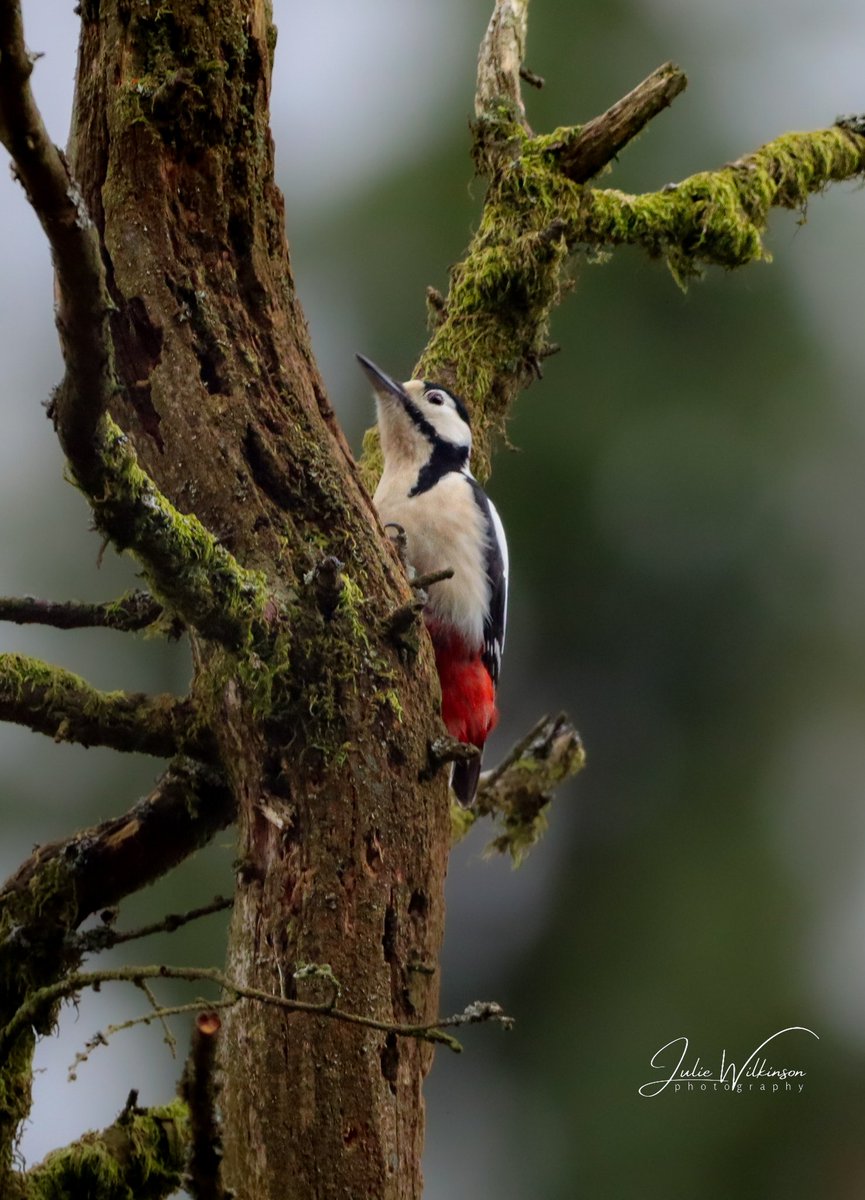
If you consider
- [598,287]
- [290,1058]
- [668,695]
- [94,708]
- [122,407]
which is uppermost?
[598,287]

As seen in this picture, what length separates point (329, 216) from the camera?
319 inches

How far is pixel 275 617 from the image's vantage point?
2580 mm

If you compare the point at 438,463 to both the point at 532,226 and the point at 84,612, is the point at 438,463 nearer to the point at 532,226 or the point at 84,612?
the point at 532,226

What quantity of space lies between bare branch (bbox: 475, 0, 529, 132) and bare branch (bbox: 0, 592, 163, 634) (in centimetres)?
212

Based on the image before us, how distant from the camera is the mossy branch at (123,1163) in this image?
255 cm

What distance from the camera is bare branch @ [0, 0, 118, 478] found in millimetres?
1651

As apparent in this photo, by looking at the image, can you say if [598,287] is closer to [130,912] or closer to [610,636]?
[610,636]

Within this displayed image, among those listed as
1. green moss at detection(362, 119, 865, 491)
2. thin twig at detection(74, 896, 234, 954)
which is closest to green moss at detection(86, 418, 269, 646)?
thin twig at detection(74, 896, 234, 954)

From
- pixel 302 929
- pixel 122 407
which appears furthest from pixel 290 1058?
pixel 122 407

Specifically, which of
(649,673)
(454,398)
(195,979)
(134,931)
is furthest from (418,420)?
(649,673)

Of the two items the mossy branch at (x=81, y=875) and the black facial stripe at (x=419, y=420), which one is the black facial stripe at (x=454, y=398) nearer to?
the black facial stripe at (x=419, y=420)

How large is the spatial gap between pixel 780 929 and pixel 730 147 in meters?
4.19

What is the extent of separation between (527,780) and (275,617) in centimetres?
190

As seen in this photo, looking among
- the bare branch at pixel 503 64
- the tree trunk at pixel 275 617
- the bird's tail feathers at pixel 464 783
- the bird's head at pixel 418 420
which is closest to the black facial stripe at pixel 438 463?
→ the bird's head at pixel 418 420
